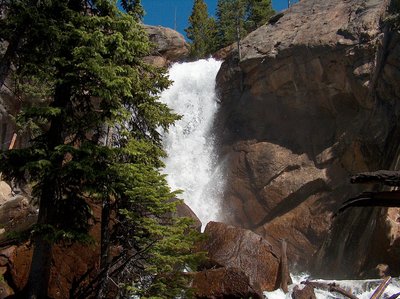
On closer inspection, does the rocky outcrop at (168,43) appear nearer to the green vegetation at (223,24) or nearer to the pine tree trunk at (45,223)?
the green vegetation at (223,24)

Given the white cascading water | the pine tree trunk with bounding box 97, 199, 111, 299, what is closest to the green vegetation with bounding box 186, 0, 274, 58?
the white cascading water

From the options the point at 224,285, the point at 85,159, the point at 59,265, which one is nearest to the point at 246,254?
the point at 224,285

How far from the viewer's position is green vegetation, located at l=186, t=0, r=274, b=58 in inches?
1811

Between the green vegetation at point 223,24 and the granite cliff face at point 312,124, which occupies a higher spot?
the green vegetation at point 223,24

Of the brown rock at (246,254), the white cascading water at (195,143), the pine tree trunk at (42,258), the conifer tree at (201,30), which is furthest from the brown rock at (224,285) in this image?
the conifer tree at (201,30)

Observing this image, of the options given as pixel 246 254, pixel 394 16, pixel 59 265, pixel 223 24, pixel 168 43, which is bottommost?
pixel 246 254

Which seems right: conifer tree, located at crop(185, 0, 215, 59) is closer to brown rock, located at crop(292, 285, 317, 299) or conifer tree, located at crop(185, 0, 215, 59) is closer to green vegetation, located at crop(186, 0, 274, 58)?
green vegetation, located at crop(186, 0, 274, 58)

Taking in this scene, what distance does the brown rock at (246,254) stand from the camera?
15789mm

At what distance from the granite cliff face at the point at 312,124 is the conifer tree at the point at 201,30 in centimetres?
2035

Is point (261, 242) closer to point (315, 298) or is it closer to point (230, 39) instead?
point (315, 298)

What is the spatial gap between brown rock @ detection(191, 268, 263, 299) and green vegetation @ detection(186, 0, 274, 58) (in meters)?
33.4

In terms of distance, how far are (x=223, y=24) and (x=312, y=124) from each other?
27.9 m

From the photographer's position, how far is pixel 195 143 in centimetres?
3164

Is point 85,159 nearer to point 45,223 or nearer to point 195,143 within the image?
point 45,223
